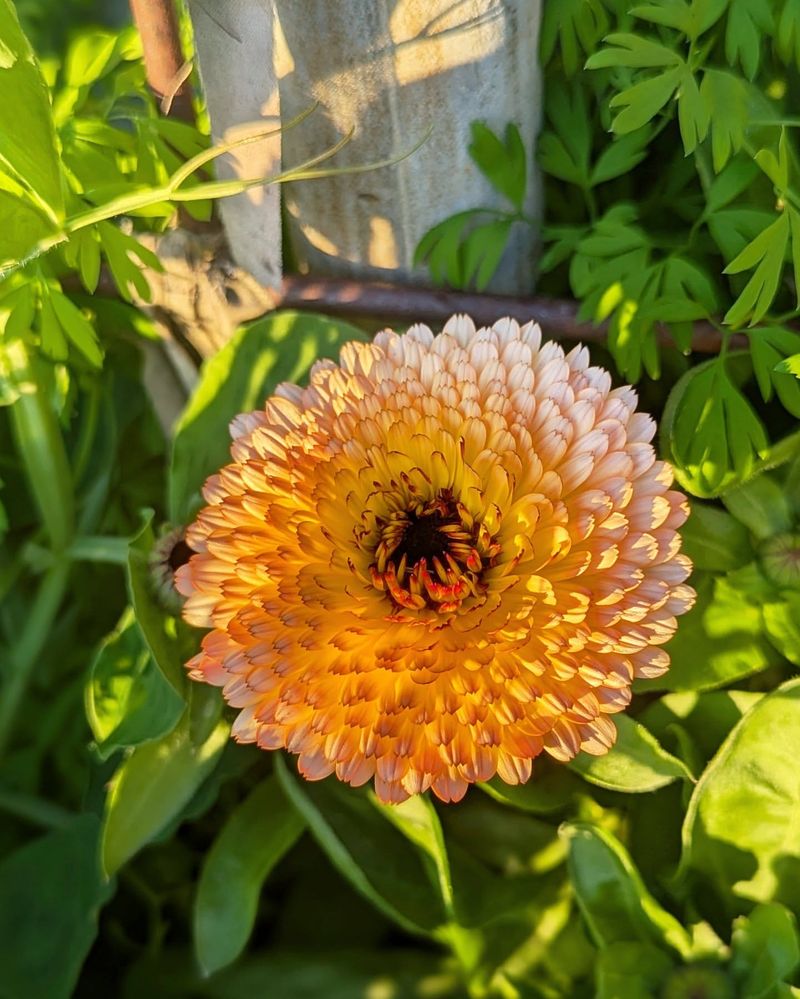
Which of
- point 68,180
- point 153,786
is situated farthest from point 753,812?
point 68,180

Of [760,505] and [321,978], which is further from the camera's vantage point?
[321,978]

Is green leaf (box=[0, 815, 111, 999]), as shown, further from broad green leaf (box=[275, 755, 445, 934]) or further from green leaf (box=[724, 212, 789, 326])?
green leaf (box=[724, 212, 789, 326])

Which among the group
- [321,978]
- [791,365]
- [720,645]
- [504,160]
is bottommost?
[321,978]

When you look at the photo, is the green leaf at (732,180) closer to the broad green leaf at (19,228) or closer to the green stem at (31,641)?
the broad green leaf at (19,228)

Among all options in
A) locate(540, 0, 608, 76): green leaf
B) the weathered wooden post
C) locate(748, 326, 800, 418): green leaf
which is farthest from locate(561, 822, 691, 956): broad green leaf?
locate(540, 0, 608, 76): green leaf

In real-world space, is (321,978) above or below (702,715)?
below

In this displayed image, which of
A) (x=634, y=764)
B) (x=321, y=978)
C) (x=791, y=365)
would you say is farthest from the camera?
(x=321, y=978)

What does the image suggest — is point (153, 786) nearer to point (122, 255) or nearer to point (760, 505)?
point (122, 255)
